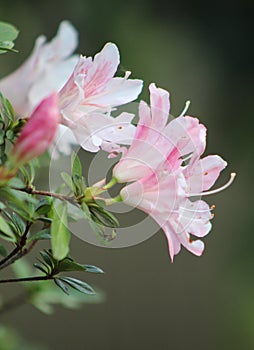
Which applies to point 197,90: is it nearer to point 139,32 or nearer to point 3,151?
point 139,32

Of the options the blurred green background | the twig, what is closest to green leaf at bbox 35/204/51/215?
the twig

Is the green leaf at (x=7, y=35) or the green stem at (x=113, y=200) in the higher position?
the green leaf at (x=7, y=35)

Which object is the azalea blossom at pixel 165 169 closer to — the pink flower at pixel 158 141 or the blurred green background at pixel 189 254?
the pink flower at pixel 158 141

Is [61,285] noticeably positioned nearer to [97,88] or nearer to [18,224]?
[18,224]

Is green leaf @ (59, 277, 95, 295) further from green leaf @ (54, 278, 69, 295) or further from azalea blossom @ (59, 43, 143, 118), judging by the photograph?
azalea blossom @ (59, 43, 143, 118)

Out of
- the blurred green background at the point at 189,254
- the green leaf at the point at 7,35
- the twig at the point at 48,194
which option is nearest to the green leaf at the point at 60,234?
the twig at the point at 48,194

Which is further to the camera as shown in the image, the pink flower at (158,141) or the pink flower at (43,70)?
the pink flower at (43,70)

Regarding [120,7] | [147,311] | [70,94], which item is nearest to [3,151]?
[70,94]
